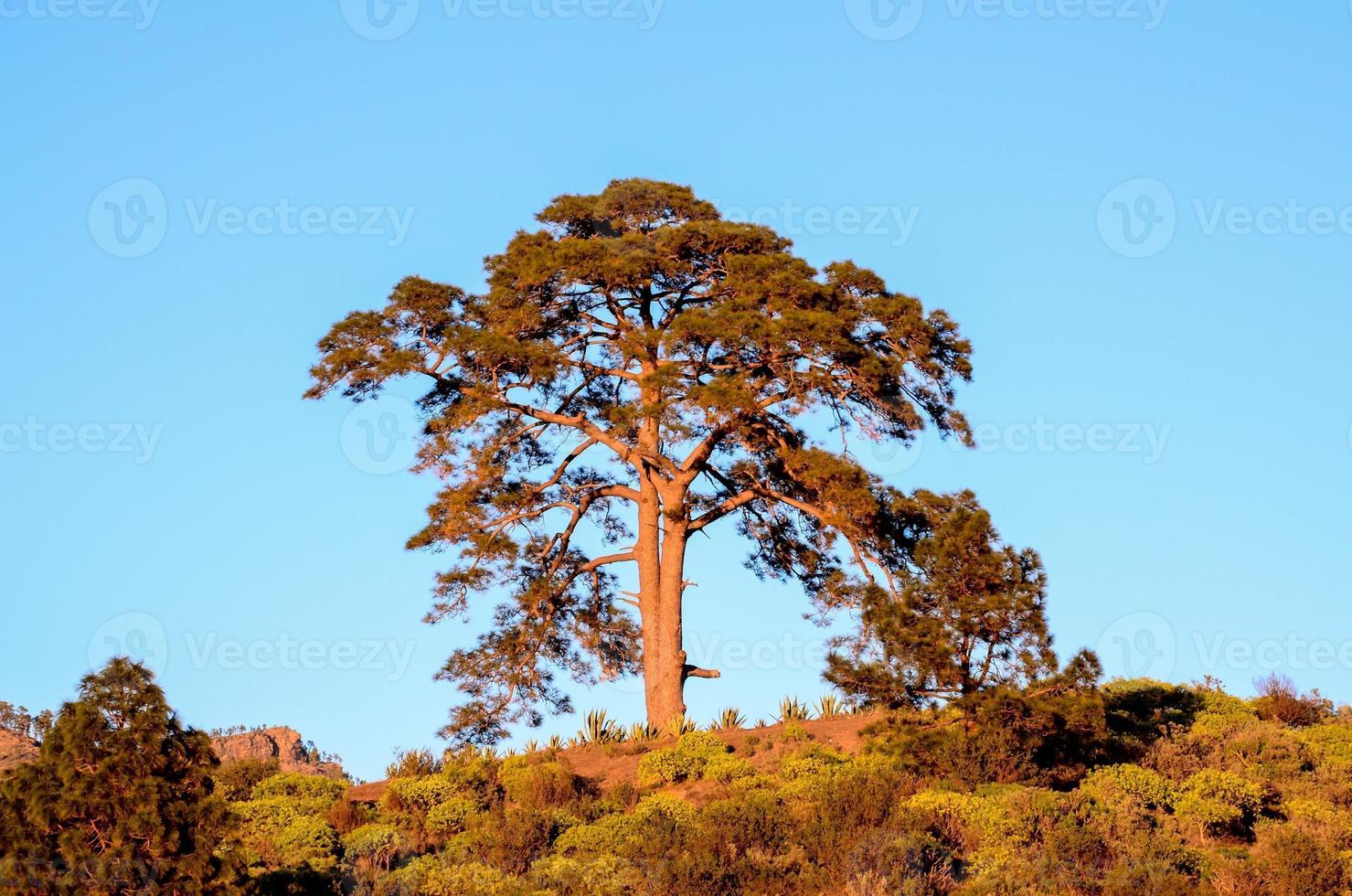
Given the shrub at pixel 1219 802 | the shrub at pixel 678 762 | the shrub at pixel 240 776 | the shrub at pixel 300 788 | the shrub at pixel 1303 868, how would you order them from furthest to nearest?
the shrub at pixel 678 762 → the shrub at pixel 240 776 → the shrub at pixel 300 788 → the shrub at pixel 1219 802 → the shrub at pixel 1303 868

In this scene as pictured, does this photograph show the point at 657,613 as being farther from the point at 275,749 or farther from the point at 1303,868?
the point at 1303,868

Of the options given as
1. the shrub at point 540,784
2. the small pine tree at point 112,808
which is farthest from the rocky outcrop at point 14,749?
the small pine tree at point 112,808

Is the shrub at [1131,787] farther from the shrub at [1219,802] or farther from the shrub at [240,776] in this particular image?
the shrub at [240,776]

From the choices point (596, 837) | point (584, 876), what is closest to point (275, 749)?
point (596, 837)

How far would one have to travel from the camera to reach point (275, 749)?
35031mm

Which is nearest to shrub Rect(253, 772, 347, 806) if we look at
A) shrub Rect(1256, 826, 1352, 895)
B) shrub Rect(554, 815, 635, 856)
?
shrub Rect(554, 815, 635, 856)

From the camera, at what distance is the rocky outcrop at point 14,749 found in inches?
1122

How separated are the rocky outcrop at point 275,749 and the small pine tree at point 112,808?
14247 millimetres

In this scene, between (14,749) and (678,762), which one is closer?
(678,762)

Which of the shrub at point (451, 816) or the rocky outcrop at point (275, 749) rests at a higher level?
the rocky outcrop at point (275, 749)

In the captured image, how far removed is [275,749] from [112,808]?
18590 mm

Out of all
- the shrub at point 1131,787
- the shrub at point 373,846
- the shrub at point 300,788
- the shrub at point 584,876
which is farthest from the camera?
the shrub at point 300,788

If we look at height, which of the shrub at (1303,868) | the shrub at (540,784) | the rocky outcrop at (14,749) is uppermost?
the rocky outcrop at (14,749)

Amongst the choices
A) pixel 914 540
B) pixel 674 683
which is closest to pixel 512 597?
pixel 674 683
